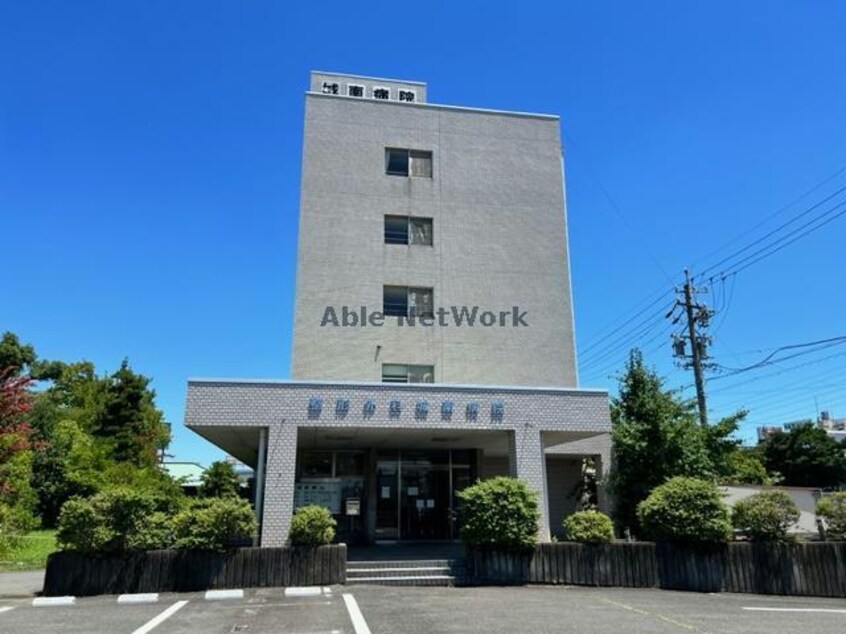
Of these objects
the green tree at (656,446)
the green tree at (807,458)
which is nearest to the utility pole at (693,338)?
the green tree at (656,446)

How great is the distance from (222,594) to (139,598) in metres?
1.55

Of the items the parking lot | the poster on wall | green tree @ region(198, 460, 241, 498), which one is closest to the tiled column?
the parking lot

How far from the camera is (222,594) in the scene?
12359 mm

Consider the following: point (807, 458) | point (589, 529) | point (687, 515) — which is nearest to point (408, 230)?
point (589, 529)

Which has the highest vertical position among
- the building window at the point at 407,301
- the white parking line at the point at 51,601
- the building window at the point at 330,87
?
the building window at the point at 330,87

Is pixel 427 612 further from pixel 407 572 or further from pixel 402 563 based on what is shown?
pixel 402 563

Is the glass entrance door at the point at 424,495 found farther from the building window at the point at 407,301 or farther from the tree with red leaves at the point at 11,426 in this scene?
Result: the tree with red leaves at the point at 11,426

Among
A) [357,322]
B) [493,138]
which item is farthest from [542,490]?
[493,138]

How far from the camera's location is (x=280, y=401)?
15.1 m

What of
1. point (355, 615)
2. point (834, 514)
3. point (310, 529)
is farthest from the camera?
point (834, 514)

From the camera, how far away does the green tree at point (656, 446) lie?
18.7m

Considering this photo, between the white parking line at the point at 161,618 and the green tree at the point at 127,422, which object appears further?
the green tree at the point at 127,422

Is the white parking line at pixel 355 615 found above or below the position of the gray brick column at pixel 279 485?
below

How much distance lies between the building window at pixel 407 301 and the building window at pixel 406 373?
5.84 feet
